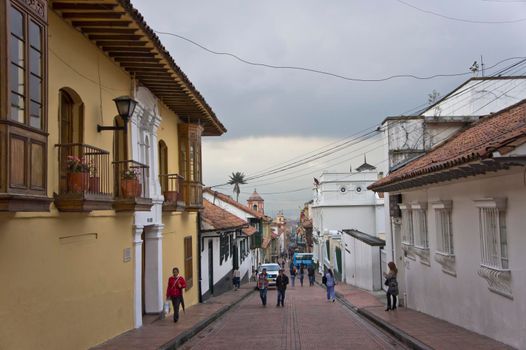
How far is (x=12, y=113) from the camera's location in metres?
6.67

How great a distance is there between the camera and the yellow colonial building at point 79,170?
697cm

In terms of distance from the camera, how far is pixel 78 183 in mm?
9117

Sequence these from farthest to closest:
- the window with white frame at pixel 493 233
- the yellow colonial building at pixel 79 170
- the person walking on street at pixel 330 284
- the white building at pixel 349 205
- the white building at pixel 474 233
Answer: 1. the white building at pixel 349 205
2. the person walking on street at pixel 330 284
3. the window with white frame at pixel 493 233
4. the white building at pixel 474 233
5. the yellow colonial building at pixel 79 170

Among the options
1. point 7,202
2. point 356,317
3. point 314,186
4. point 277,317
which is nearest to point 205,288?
point 277,317

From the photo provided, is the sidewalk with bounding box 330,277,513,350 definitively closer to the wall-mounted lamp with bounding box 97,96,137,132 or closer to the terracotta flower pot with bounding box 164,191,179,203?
the terracotta flower pot with bounding box 164,191,179,203

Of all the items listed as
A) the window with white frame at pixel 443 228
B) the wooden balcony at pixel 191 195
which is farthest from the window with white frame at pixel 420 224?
the wooden balcony at pixel 191 195

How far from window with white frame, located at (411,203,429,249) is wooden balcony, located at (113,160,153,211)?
7.26 metres

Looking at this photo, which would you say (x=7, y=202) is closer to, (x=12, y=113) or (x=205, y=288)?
(x=12, y=113)

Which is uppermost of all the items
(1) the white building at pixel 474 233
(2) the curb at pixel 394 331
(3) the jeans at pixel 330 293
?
(1) the white building at pixel 474 233

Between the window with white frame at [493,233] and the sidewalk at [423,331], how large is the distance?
1415 millimetres

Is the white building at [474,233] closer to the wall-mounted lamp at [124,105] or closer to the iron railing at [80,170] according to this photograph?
the wall-mounted lamp at [124,105]

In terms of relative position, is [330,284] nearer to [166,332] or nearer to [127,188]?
[166,332]

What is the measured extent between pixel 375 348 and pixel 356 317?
5947 mm

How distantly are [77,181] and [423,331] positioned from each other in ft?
25.4
